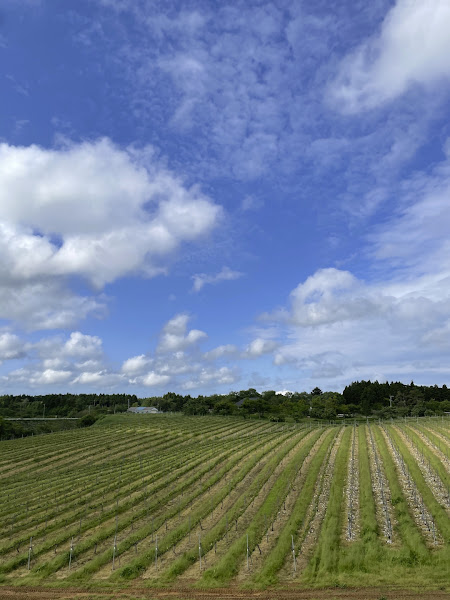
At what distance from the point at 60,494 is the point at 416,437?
177ft

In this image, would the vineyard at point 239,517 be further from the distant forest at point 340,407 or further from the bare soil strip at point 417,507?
the distant forest at point 340,407

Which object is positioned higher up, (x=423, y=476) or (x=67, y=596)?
(x=423, y=476)

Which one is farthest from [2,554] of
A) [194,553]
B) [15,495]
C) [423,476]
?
[423,476]

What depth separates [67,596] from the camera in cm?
2553

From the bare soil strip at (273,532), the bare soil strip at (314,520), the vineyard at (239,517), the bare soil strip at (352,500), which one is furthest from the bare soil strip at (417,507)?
the bare soil strip at (273,532)

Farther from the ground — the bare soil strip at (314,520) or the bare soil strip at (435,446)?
the bare soil strip at (435,446)

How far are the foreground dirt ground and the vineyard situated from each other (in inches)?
30.0

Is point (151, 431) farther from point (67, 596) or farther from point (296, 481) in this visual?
point (67, 596)

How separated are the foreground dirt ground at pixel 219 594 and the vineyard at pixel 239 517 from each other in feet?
2.50

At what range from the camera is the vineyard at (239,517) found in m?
27.4

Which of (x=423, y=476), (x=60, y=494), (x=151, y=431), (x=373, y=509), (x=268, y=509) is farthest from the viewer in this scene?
(x=151, y=431)

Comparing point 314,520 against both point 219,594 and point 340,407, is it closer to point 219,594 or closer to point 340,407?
point 219,594

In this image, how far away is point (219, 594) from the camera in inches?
968

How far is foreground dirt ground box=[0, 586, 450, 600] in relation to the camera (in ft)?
76.5
